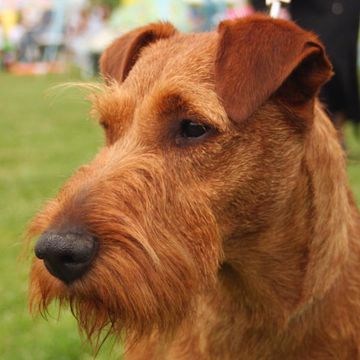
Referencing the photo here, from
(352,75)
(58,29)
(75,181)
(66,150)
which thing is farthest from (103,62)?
(58,29)

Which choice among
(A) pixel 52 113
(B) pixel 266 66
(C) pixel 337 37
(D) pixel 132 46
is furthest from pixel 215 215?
(A) pixel 52 113

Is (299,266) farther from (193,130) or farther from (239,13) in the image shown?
(239,13)

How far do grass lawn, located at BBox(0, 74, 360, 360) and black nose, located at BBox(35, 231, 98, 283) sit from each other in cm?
52

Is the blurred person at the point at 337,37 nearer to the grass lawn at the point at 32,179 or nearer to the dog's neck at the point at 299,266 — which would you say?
the grass lawn at the point at 32,179

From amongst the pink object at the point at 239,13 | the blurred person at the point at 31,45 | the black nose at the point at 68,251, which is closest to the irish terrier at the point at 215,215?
the black nose at the point at 68,251

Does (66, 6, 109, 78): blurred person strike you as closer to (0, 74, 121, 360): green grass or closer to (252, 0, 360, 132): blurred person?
(0, 74, 121, 360): green grass

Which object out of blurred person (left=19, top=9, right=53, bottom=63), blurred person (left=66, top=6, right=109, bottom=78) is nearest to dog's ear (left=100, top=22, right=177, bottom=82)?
blurred person (left=66, top=6, right=109, bottom=78)

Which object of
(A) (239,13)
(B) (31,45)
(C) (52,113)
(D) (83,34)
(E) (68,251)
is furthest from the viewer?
(D) (83,34)

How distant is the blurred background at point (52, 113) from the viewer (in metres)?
4.13

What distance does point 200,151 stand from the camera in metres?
2.66

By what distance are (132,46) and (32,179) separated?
470cm

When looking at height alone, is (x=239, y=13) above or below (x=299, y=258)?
above

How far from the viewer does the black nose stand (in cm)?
230

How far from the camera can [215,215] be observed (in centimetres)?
264
